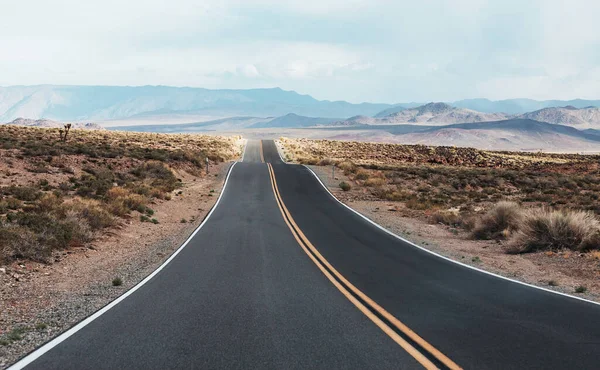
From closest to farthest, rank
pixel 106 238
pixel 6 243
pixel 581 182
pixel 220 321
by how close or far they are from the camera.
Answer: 1. pixel 220 321
2. pixel 6 243
3. pixel 106 238
4. pixel 581 182

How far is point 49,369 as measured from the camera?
535 centimetres

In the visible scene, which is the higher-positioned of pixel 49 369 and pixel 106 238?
pixel 49 369

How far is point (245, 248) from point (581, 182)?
3532cm

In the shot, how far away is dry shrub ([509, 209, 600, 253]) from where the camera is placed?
556 inches

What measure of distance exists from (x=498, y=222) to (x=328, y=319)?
12.9 meters

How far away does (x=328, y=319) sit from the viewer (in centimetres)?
712

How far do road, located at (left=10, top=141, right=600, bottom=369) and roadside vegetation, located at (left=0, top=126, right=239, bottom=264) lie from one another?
3631mm

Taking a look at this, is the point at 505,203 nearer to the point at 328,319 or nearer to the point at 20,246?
the point at 328,319

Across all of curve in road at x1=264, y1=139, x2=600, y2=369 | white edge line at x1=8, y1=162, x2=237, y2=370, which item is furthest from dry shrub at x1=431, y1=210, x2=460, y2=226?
white edge line at x1=8, y1=162, x2=237, y2=370

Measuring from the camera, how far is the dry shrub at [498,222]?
17348 mm

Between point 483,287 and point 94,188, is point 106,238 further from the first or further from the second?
point 483,287

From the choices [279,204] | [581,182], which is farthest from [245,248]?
[581,182]

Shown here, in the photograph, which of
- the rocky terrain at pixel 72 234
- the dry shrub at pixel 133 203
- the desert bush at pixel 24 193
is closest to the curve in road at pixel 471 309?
the rocky terrain at pixel 72 234

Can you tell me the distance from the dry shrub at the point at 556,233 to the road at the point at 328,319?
3751 mm
